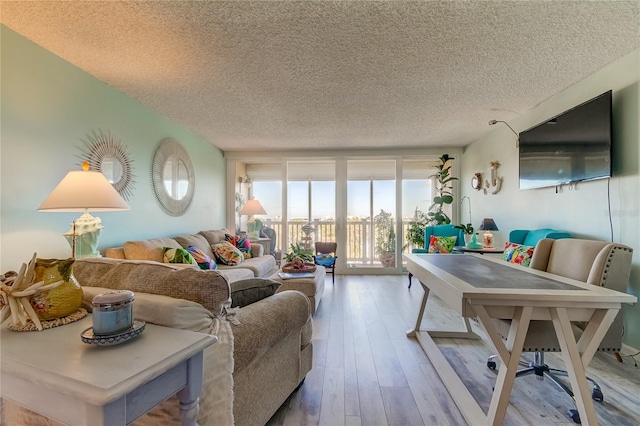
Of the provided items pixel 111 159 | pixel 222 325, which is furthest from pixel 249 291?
pixel 111 159

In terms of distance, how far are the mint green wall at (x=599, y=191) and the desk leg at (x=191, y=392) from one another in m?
2.93

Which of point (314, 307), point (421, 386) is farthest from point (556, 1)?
point (314, 307)

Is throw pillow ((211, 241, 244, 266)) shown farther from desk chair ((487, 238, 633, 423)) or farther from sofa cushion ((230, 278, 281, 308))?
desk chair ((487, 238, 633, 423))

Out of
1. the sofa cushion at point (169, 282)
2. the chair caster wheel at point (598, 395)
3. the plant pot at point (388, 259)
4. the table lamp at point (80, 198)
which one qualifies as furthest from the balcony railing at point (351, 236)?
the sofa cushion at point (169, 282)

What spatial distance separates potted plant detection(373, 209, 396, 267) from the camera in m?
5.31

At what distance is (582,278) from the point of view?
172 cm

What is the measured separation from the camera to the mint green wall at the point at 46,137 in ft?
6.21

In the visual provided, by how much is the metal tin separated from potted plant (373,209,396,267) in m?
4.86

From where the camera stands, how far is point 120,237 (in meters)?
2.82

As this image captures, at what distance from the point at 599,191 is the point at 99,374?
11.1 ft

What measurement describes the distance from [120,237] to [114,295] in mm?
2439

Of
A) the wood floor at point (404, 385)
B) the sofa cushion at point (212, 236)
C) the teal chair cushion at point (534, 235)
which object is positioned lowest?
the wood floor at point (404, 385)

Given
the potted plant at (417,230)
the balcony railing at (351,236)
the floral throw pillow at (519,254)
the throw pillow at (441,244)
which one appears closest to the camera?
the floral throw pillow at (519,254)

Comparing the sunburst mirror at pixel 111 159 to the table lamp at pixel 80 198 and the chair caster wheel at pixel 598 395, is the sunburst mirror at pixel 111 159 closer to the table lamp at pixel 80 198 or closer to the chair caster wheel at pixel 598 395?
the table lamp at pixel 80 198
